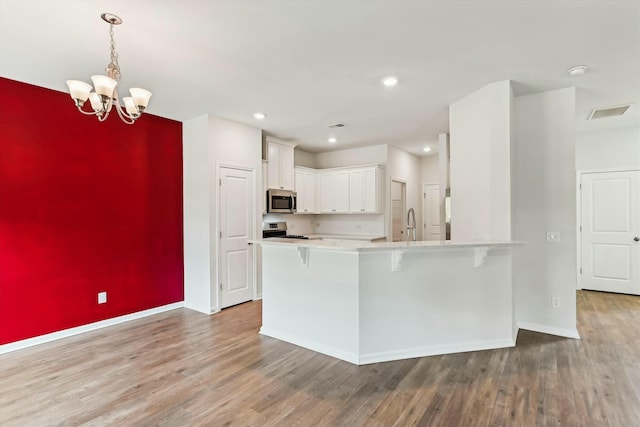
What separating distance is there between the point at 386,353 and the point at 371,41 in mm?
2694

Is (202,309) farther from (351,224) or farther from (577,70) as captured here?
(577,70)

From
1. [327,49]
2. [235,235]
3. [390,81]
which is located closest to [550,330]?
[390,81]

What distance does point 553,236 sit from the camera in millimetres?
3541

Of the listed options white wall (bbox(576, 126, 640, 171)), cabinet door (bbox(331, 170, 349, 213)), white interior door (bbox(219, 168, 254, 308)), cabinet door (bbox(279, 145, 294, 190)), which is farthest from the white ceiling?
cabinet door (bbox(331, 170, 349, 213))

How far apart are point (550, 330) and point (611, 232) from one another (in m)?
3.00

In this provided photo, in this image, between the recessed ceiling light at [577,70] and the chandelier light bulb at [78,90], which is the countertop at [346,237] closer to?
Answer: the recessed ceiling light at [577,70]

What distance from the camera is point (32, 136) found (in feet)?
10.8

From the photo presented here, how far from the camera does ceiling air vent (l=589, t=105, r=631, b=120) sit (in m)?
4.12

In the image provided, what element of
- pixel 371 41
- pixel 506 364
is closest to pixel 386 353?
pixel 506 364

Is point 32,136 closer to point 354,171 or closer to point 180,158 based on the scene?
point 180,158

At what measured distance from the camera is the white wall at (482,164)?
3.27 m

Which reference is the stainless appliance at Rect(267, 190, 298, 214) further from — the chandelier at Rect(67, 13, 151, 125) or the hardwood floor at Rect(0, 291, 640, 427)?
the chandelier at Rect(67, 13, 151, 125)

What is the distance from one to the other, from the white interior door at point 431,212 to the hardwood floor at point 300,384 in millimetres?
3840

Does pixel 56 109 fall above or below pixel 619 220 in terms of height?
above
